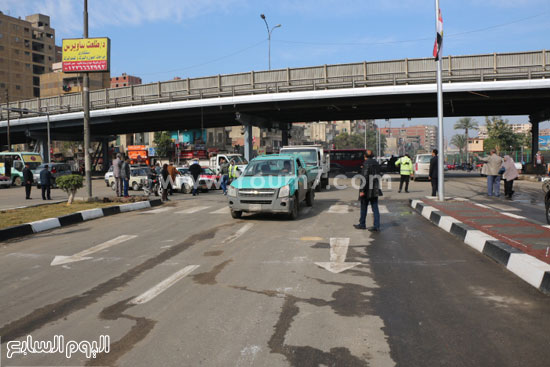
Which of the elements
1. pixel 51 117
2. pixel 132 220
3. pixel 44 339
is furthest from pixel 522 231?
pixel 51 117

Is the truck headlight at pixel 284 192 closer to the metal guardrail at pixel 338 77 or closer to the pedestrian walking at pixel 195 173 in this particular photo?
the pedestrian walking at pixel 195 173

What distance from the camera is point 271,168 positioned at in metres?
12.3

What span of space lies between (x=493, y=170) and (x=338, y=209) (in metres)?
6.96

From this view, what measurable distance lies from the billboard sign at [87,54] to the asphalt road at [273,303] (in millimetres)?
11367

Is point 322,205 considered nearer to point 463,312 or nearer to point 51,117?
point 463,312

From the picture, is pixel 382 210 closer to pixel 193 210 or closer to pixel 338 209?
pixel 338 209

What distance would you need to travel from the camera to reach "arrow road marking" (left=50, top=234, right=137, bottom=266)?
282 inches

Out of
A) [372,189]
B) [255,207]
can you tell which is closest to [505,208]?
[372,189]

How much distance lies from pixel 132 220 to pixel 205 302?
829cm

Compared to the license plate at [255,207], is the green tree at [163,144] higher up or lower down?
higher up

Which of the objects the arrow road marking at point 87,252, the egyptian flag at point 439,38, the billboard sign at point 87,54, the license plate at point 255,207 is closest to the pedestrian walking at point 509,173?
the egyptian flag at point 439,38

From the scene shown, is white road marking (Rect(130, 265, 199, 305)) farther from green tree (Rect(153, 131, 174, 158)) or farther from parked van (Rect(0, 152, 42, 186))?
green tree (Rect(153, 131, 174, 158))

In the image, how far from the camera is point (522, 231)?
27.8 ft

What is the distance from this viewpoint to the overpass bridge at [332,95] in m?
26.5
